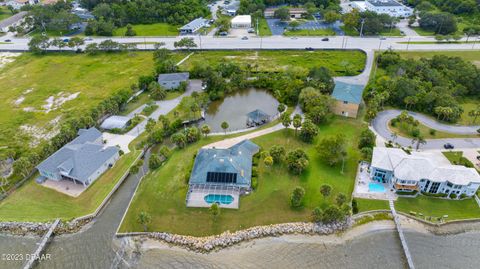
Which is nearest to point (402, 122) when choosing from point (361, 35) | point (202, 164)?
point (202, 164)

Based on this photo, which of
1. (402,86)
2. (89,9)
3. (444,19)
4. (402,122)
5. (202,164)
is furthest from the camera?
(89,9)

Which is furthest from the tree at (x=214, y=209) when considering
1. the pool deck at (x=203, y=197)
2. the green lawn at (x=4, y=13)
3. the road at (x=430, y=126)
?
the green lawn at (x=4, y=13)

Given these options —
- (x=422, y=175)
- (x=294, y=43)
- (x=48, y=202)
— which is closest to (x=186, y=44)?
(x=294, y=43)

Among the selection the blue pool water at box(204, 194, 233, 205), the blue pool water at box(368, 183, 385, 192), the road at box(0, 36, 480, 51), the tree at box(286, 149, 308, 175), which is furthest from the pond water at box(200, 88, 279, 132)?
the road at box(0, 36, 480, 51)

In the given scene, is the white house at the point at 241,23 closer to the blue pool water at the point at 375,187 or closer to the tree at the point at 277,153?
the tree at the point at 277,153

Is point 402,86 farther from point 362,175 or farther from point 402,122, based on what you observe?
point 362,175

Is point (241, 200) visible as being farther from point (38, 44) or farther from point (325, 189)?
point (38, 44)
